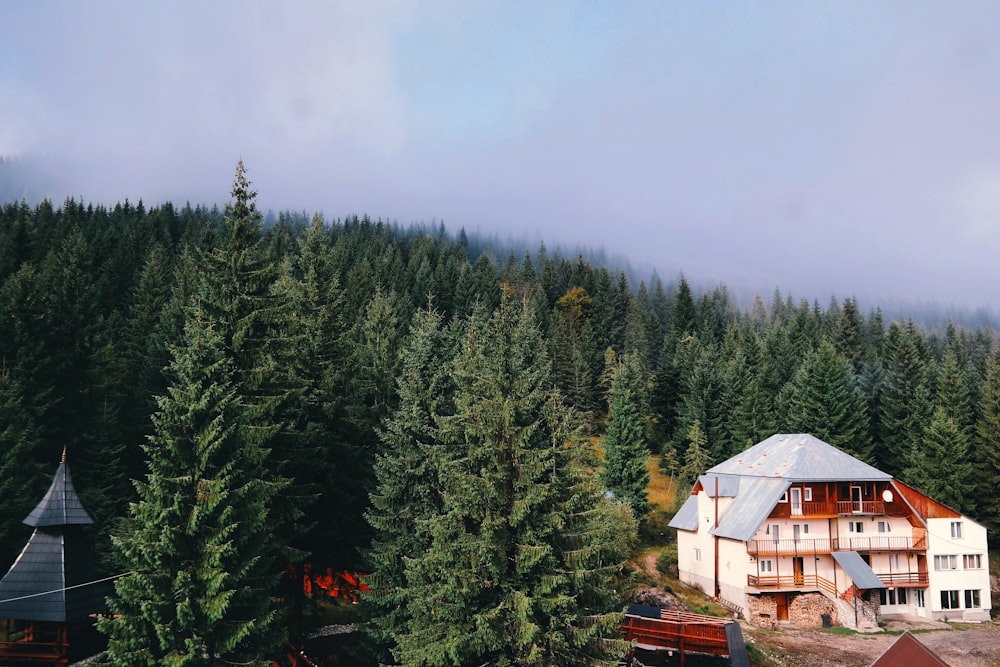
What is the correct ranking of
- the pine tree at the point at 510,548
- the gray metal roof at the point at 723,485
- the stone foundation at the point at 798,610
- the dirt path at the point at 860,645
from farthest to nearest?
the gray metal roof at the point at 723,485, the stone foundation at the point at 798,610, the dirt path at the point at 860,645, the pine tree at the point at 510,548

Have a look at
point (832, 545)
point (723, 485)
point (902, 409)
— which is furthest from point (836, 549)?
point (902, 409)

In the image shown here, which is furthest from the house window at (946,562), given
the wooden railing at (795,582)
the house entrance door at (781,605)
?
the house entrance door at (781,605)

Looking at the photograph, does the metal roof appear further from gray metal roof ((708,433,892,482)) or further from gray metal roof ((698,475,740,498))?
gray metal roof ((708,433,892,482))

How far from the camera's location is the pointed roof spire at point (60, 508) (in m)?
Result: 23.9

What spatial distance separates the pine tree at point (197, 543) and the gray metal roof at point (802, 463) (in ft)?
113

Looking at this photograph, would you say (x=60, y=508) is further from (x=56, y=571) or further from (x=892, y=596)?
(x=892, y=596)

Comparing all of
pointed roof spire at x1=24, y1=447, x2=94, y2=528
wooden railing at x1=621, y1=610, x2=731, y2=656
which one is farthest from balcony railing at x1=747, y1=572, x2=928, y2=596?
pointed roof spire at x1=24, y1=447, x2=94, y2=528

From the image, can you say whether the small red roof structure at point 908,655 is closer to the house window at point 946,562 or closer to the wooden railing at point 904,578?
the wooden railing at point 904,578

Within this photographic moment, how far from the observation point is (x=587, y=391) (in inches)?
3076

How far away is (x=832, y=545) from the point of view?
4253 centimetres

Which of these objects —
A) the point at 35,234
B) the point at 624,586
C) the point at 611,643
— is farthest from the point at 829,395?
the point at 35,234

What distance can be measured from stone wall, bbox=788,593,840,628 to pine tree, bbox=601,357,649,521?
13.5 m

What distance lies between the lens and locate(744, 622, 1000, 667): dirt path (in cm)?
3300

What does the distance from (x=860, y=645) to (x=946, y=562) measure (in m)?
13.2
